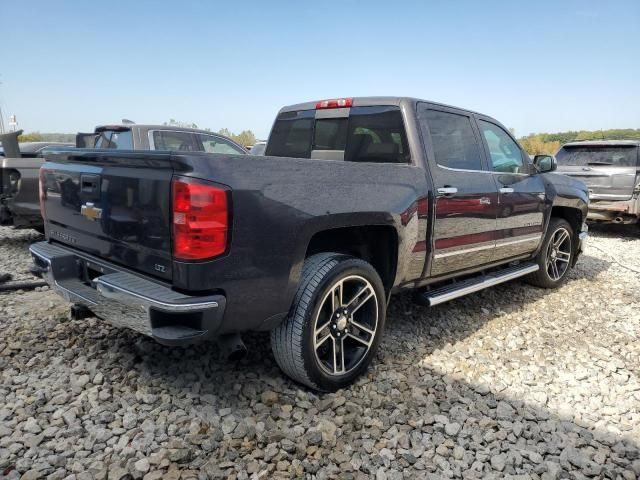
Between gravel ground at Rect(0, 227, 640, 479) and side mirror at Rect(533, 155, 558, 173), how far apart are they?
1.58m

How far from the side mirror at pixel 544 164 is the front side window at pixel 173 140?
4529 millimetres

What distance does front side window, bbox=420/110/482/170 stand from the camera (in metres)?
3.47

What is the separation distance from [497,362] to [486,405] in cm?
65

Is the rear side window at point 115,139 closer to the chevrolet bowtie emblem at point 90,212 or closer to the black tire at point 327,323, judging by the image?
the chevrolet bowtie emblem at point 90,212

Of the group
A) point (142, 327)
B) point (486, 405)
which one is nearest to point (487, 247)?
point (486, 405)

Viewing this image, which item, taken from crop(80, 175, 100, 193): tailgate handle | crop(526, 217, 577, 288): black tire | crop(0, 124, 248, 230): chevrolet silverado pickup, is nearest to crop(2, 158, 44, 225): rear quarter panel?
crop(0, 124, 248, 230): chevrolet silverado pickup

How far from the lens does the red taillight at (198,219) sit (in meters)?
2.07

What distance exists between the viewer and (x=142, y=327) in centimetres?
221

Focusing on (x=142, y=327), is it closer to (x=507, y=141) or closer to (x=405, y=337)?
(x=405, y=337)

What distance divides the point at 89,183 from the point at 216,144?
489 centimetres

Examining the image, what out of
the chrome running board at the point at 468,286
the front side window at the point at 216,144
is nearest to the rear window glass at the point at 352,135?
the chrome running board at the point at 468,286

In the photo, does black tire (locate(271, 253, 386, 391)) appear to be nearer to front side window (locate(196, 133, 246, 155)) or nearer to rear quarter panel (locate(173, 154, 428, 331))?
rear quarter panel (locate(173, 154, 428, 331))

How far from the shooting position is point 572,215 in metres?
5.44

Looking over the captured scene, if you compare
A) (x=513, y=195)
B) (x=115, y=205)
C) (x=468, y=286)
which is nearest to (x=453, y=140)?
(x=513, y=195)
